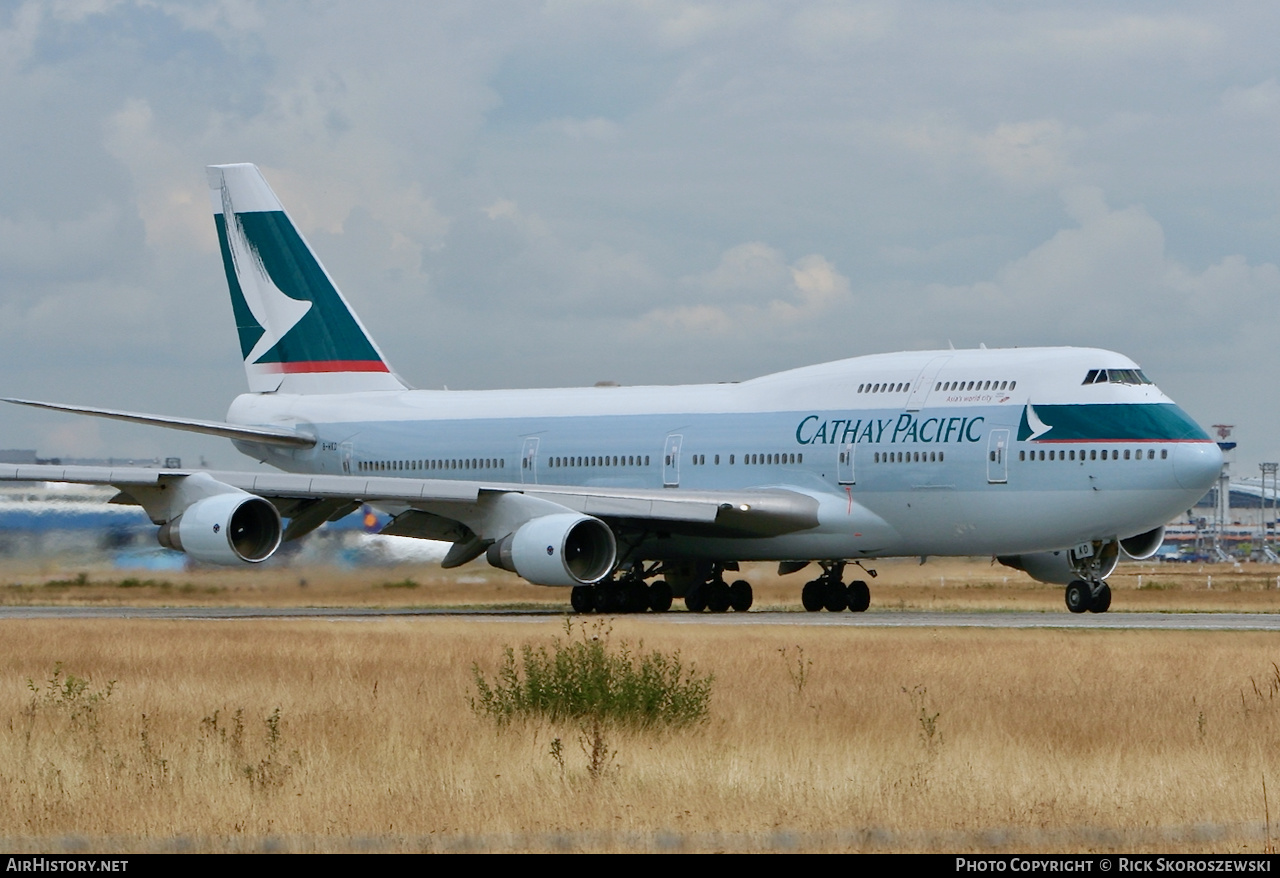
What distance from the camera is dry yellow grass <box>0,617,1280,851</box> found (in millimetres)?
10055

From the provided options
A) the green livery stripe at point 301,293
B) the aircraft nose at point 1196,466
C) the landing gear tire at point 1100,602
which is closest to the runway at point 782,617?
the landing gear tire at point 1100,602

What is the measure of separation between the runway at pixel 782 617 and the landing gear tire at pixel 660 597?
720 mm

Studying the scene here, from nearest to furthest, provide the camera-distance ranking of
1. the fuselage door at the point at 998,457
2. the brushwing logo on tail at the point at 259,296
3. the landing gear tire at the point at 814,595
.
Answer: the fuselage door at the point at 998,457, the landing gear tire at the point at 814,595, the brushwing logo on tail at the point at 259,296

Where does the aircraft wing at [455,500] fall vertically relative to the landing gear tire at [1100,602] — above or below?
above

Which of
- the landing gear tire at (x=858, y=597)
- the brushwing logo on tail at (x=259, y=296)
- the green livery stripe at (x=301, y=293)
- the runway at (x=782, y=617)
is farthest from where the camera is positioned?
the brushwing logo on tail at (x=259, y=296)

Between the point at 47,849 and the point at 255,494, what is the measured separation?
75.5 ft

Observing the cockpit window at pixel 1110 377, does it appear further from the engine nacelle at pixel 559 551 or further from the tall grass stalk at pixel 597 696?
the tall grass stalk at pixel 597 696

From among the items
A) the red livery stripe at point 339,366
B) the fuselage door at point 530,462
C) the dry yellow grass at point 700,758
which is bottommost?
the dry yellow grass at point 700,758

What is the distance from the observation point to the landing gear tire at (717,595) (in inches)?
1389

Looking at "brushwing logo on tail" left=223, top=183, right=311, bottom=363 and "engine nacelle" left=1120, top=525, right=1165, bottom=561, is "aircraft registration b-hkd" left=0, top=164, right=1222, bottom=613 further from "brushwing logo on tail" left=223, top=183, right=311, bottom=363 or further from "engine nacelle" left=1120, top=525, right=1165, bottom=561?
"brushwing logo on tail" left=223, top=183, right=311, bottom=363

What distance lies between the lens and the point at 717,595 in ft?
116

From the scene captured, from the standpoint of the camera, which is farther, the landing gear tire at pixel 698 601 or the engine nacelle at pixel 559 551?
the landing gear tire at pixel 698 601

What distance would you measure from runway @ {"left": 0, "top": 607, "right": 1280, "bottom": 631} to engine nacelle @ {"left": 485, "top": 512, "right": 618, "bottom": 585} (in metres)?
0.82

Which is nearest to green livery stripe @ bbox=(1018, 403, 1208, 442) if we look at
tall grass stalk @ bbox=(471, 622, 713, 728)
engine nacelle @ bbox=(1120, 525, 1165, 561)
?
engine nacelle @ bbox=(1120, 525, 1165, 561)
